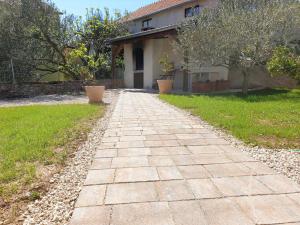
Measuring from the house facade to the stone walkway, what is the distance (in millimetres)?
10838

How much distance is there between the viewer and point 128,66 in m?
18.9

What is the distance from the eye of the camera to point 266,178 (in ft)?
9.38

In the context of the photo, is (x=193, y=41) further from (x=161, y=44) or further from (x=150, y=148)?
(x=150, y=148)

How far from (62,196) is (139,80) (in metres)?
16.1

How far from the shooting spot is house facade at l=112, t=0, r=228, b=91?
14953 millimetres

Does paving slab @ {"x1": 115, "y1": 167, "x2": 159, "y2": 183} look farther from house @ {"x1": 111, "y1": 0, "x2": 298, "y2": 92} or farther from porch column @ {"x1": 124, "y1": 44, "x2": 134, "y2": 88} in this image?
porch column @ {"x1": 124, "y1": 44, "x2": 134, "y2": 88}

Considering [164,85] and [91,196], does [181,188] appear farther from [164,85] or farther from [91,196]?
[164,85]

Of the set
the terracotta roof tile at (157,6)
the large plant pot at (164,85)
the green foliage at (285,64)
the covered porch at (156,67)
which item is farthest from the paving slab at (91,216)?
the terracotta roof tile at (157,6)

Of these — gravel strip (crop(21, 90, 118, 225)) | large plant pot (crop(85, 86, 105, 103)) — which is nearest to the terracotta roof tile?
large plant pot (crop(85, 86, 105, 103))

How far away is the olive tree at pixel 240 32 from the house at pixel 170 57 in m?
1.63

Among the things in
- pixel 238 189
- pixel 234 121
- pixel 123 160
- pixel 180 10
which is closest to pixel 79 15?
pixel 180 10

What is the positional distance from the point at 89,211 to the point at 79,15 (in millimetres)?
19247

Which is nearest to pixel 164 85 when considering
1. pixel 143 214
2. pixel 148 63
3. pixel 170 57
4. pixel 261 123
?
pixel 170 57

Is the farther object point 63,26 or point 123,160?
point 63,26
